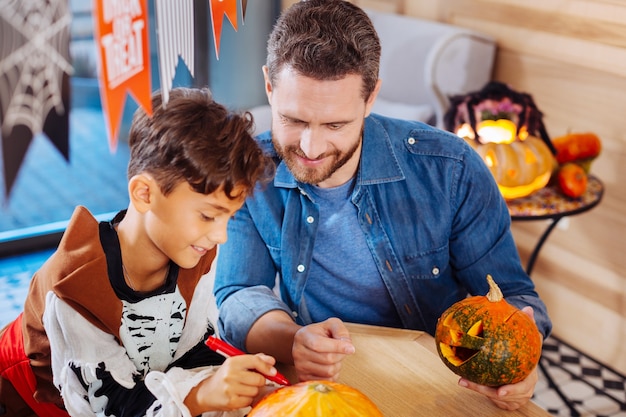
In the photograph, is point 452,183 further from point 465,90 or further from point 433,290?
point 465,90

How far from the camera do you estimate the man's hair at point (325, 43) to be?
156 centimetres

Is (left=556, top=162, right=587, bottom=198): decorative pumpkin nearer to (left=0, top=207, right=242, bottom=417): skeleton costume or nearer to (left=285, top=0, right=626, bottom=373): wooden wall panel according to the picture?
(left=285, top=0, right=626, bottom=373): wooden wall panel

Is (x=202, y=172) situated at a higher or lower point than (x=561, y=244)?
higher

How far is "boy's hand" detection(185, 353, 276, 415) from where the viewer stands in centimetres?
111

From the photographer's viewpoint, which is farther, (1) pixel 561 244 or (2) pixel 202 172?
(1) pixel 561 244

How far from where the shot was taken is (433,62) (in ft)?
10.1

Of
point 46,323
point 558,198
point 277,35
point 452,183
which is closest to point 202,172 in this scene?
point 46,323

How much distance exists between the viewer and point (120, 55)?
0.91m

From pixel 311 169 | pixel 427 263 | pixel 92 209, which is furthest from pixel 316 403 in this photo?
pixel 92 209

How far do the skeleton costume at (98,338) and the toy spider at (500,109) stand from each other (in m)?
1.58

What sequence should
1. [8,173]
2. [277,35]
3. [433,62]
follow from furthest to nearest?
[433,62] < [277,35] < [8,173]

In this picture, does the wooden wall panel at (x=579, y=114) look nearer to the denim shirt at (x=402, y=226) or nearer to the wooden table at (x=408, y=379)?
the denim shirt at (x=402, y=226)

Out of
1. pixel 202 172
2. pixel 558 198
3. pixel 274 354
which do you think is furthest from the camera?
pixel 558 198

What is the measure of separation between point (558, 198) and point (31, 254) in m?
2.77
